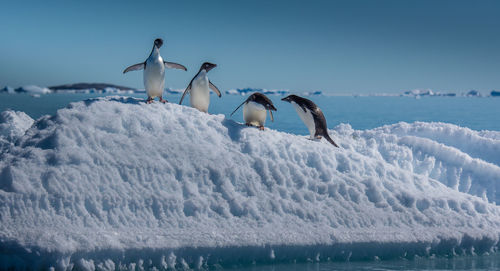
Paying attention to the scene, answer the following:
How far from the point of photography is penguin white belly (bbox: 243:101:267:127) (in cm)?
783

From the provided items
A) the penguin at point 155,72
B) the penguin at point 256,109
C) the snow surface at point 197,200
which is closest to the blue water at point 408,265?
the snow surface at point 197,200

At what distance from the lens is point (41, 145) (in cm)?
632

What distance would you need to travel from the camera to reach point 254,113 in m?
7.91

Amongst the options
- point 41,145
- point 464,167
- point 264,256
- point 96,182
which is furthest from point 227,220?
point 464,167

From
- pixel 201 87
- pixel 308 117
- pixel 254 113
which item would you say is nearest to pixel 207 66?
pixel 201 87

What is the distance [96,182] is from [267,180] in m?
2.35

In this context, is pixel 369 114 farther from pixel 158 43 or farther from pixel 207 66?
pixel 158 43

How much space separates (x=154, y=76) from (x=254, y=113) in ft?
5.89

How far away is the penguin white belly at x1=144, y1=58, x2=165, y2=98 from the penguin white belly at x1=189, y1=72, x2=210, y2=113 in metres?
0.60

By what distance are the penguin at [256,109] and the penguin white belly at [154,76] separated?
58.2 inches

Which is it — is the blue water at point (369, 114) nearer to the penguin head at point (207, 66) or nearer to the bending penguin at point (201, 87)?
the bending penguin at point (201, 87)

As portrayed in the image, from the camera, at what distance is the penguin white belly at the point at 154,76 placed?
309 inches

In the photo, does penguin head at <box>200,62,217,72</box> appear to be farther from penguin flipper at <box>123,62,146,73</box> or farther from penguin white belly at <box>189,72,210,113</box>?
penguin flipper at <box>123,62,146,73</box>

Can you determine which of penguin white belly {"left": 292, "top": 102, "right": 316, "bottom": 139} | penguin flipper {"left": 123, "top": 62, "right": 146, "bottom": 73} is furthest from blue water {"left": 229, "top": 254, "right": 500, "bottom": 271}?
penguin flipper {"left": 123, "top": 62, "right": 146, "bottom": 73}
